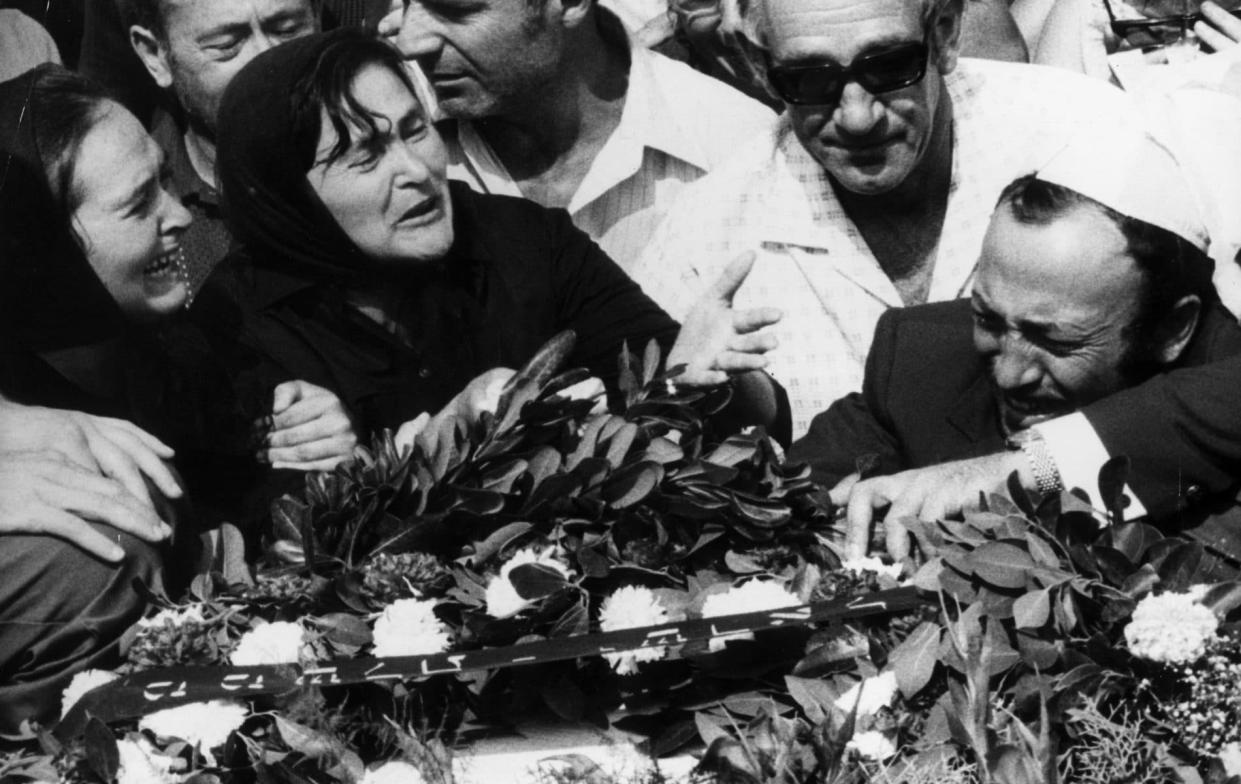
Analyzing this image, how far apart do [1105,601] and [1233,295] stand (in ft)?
2.25

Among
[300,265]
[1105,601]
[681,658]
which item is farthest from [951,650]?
[300,265]

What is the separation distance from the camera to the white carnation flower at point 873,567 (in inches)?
116

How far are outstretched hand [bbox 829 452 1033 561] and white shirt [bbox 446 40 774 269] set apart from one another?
32.4 inches

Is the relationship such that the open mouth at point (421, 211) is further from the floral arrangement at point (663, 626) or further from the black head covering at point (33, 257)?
the black head covering at point (33, 257)

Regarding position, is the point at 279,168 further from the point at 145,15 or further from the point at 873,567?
the point at 873,567

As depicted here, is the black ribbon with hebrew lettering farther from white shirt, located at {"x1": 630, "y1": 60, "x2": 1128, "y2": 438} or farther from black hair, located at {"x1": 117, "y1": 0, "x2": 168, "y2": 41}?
black hair, located at {"x1": 117, "y1": 0, "x2": 168, "y2": 41}

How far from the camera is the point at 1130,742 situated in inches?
103

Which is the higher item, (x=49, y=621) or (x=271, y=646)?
(x=271, y=646)

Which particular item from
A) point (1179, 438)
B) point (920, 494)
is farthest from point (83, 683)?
point (1179, 438)

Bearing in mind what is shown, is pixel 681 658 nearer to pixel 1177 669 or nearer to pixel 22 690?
pixel 1177 669

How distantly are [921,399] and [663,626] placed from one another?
681 millimetres

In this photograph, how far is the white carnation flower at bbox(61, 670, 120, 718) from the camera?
309 cm

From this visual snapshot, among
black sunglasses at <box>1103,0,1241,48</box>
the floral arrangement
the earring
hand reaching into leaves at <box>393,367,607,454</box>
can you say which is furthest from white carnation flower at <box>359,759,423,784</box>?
black sunglasses at <box>1103,0,1241,48</box>

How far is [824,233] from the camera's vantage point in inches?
140
